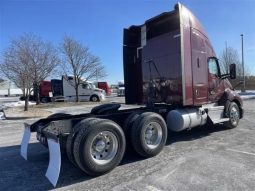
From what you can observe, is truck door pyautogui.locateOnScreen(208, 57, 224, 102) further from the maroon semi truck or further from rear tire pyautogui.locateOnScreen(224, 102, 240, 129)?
rear tire pyautogui.locateOnScreen(224, 102, 240, 129)

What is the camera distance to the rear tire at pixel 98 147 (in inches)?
191

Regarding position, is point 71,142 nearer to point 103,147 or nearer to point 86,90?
point 103,147

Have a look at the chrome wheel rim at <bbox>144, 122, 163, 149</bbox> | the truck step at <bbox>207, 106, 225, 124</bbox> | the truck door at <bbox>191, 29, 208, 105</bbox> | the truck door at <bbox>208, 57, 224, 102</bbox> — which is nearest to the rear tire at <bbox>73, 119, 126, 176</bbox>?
the chrome wheel rim at <bbox>144, 122, 163, 149</bbox>

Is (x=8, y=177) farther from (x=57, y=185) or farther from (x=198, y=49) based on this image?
(x=198, y=49)

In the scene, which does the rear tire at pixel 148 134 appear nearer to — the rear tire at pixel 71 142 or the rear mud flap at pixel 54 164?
Result: the rear tire at pixel 71 142

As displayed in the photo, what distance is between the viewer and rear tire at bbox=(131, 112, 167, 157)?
5.86m

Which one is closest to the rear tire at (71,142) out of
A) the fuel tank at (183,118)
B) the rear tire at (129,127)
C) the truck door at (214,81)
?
the rear tire at (129,127)

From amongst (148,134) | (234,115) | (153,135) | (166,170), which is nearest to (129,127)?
(148,134)

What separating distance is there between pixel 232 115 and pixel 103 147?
18.0ft

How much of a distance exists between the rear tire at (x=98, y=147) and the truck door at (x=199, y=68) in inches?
137

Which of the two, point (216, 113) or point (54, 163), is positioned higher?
point (216, 113)

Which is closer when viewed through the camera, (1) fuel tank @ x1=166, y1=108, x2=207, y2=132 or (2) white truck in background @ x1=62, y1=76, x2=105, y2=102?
(1) fuel tank @ x1=166, y1=108, x2=207, y2=132

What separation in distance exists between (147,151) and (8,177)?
9.06 feet

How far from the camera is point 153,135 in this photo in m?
6.36
